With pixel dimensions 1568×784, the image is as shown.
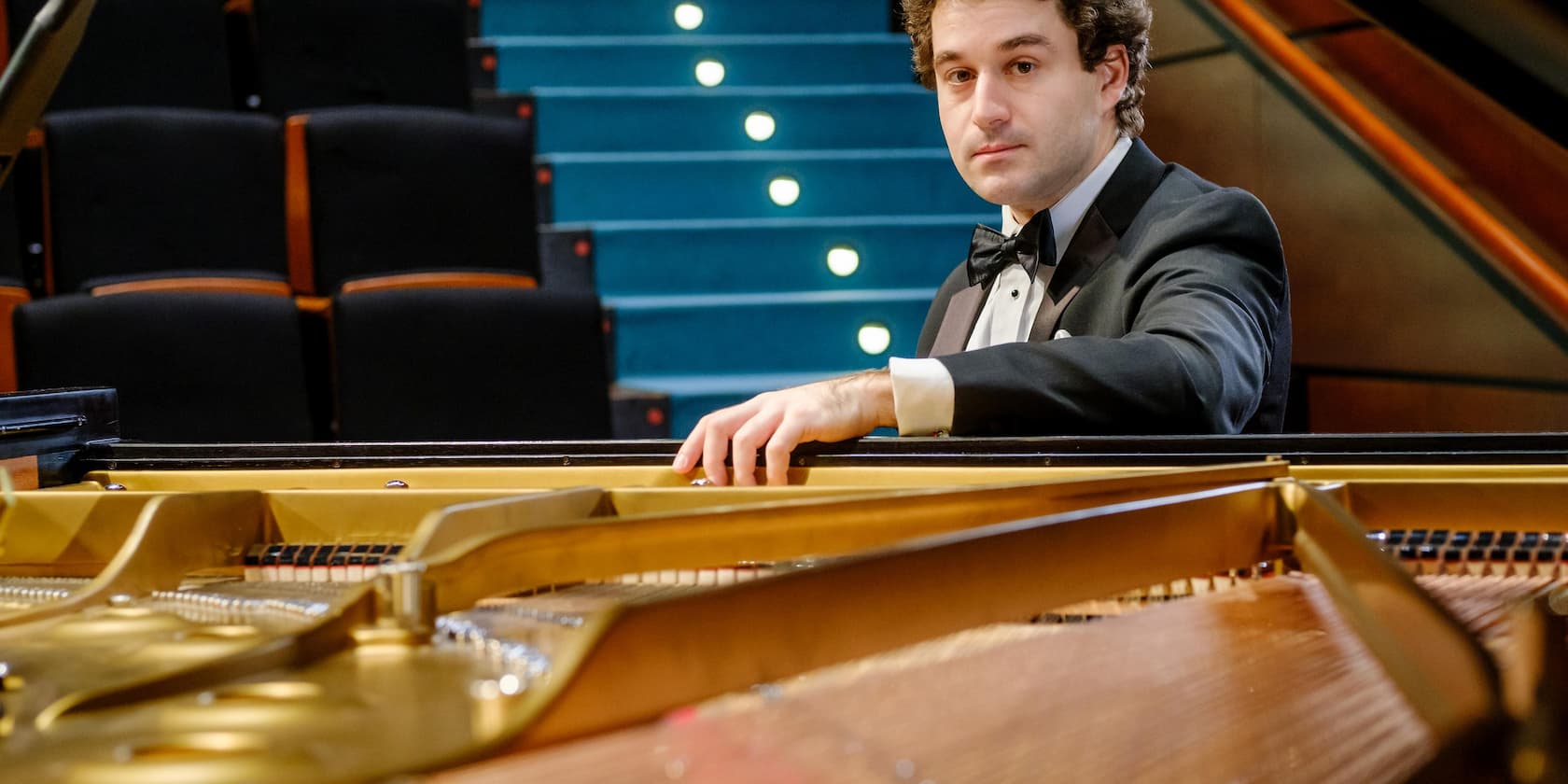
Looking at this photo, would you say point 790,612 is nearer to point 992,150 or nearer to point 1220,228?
point 1220,228

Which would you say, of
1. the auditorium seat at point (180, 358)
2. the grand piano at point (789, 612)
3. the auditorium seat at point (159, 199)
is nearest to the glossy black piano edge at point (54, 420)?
the grand piano at point (789, 612)

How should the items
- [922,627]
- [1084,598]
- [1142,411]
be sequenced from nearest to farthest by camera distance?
[922,627], [1084,598], [1142,411]

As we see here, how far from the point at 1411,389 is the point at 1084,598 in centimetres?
214

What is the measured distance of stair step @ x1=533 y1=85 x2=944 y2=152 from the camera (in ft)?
11.9

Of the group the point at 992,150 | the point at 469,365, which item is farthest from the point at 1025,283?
the point at 469,365

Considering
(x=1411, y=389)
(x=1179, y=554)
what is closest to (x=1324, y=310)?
(x=1411, y=389)

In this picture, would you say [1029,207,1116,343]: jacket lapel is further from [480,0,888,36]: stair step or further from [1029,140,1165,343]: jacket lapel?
[480,0,888,36]: stair step

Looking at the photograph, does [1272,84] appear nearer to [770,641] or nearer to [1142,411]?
[1142,411]

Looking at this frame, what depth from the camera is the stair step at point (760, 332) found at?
3145mm

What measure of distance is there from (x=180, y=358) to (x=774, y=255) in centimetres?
143

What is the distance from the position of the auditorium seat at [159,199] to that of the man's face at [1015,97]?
156 centimetres

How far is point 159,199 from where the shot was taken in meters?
2.63

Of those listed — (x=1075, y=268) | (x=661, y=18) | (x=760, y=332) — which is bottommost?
(x=760, y=332)

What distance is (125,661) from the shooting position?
75cm
